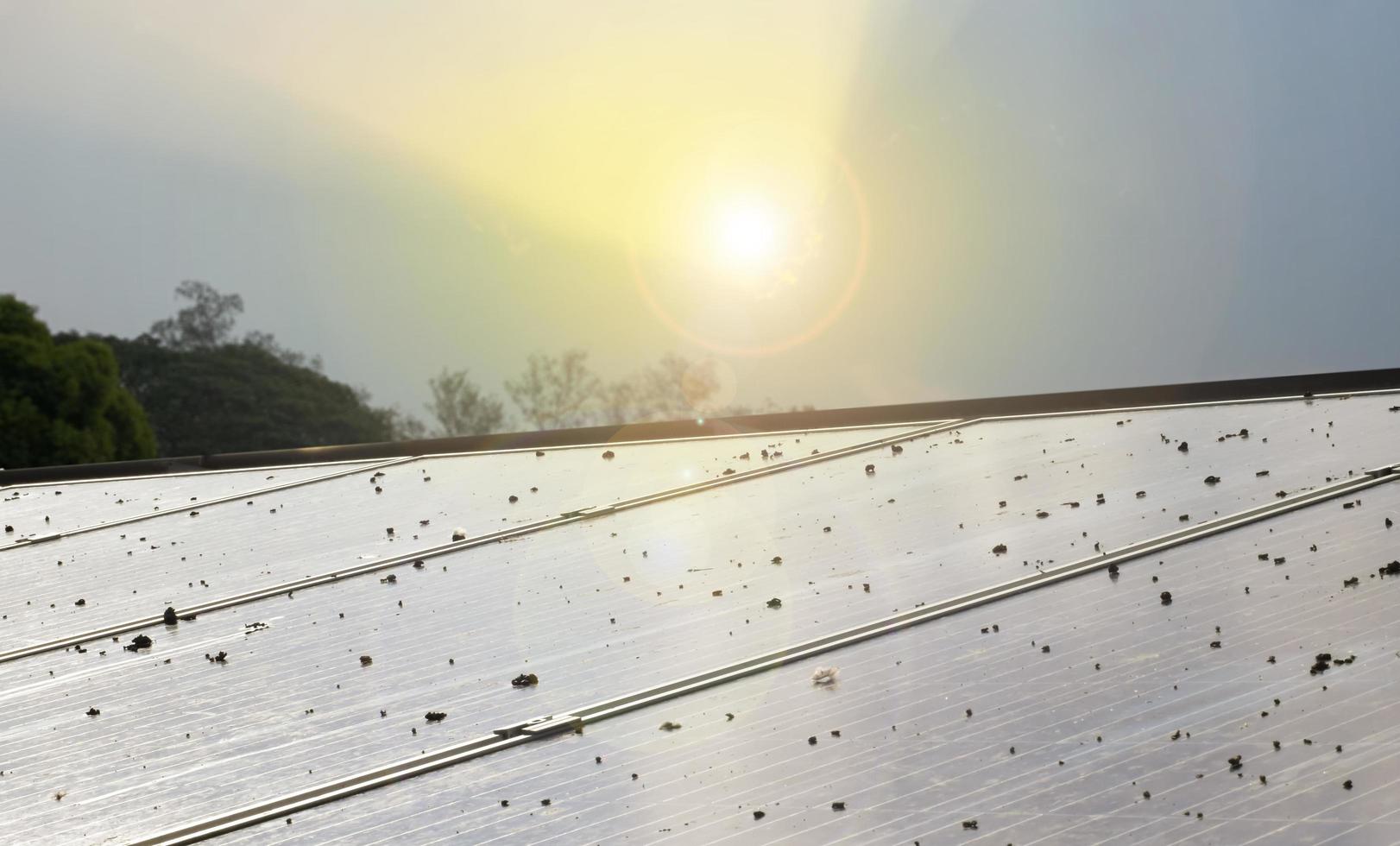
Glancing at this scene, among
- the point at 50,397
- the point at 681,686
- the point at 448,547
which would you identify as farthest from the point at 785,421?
the point at 50,397

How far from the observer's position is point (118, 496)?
7.64 m

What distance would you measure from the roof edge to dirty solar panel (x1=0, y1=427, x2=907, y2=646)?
1.20 ft

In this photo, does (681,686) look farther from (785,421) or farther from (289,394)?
(289,394)

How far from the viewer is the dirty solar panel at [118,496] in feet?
22.4

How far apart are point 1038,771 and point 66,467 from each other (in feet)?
26.3

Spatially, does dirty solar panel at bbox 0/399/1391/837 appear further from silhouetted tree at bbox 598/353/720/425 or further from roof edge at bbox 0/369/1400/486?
silhouetted tree at bbox 598/353/720/425

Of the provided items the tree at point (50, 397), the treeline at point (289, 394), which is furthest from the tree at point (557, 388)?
the tree at point (50, 397)

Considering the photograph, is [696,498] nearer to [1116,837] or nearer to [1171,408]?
[1171,408]

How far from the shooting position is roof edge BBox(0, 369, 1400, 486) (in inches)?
272

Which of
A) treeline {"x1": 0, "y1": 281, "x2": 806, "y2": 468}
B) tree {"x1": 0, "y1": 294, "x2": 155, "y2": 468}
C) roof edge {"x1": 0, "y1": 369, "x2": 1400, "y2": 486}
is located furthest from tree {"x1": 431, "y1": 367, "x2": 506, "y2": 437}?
roof edge {"x1": 0, "y1": 369, "x2": 1400, "y2": 486}

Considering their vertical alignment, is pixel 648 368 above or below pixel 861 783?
above

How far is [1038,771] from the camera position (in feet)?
7.73

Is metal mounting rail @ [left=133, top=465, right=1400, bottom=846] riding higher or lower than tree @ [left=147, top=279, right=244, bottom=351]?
lower

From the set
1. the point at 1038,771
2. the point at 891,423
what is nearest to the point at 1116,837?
the point at 1038,771
